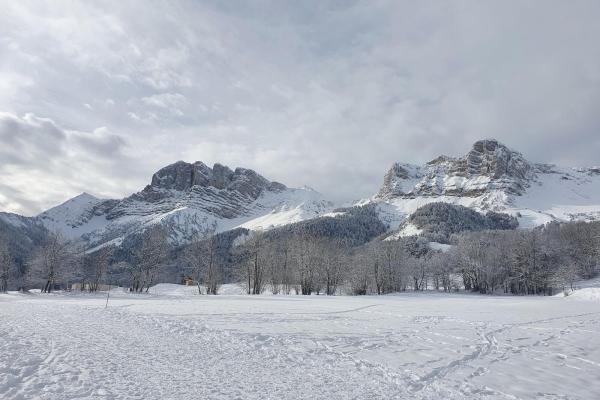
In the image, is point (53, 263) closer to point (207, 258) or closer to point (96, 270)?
point (96, 270)

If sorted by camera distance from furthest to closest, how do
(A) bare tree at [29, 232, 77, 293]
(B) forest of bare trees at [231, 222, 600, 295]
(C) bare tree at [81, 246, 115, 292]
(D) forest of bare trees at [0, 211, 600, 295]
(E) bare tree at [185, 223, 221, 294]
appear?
(C) bare tree at [81, 246, 115, 292] → (B) forest of bare trees at [231, 222, 600, 295] → (D) forest of bare trees at [0, 211, 600, 295] → (E) bare tree at [185, 223, 221, 294] → (A) bare tree at [29, 232, 77, 293]

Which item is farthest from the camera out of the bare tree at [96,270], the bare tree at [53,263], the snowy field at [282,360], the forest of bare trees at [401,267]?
the bare tree at [96,270]

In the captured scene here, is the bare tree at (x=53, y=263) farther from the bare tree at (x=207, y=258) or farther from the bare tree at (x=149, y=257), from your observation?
the bare tree at (x=207, y=258)

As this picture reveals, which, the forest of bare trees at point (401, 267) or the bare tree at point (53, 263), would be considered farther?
the forest of bare trees at point (401, 267)

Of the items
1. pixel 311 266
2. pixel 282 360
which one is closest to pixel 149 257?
pixel 311 266

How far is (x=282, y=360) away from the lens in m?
13.6

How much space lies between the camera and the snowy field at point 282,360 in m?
10.1

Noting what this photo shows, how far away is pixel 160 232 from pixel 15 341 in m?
55.7

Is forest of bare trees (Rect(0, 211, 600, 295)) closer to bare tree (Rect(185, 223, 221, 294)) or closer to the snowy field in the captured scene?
bare tree (Rect(185, 223, 221, 294))

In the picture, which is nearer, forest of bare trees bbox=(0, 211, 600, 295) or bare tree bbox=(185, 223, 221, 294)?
bare tree bbox=(185, 223, 221, 294)

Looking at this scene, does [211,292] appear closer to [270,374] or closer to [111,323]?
[111,323]

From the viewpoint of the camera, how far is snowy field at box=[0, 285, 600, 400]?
10.1m

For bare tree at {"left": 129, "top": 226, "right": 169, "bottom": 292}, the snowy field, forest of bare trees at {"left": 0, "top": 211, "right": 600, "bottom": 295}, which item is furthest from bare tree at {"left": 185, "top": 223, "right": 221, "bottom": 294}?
the snowy field

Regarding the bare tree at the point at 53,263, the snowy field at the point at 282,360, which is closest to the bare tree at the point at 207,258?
the bare tree at the point at 53,263
